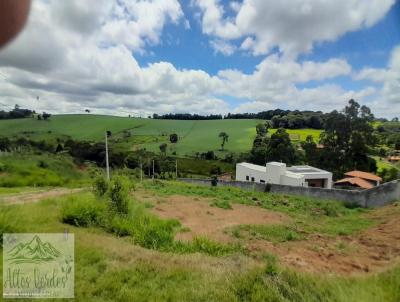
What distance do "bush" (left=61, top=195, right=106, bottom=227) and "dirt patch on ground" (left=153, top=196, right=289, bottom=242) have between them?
7.94ft

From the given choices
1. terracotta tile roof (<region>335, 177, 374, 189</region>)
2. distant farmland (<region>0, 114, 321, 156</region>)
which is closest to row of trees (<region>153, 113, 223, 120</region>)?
distant farmland (<region>0, 114, 321, 156</region>)

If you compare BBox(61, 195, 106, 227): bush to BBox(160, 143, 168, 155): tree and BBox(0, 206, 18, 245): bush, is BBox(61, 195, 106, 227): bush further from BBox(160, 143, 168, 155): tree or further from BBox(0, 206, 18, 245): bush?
BBox(160, 143, 168, 155): tree

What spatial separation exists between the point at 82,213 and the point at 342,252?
300 inches

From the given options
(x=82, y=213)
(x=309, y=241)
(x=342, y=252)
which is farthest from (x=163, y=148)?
(x=342, y=252)

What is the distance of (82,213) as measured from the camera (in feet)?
30.0

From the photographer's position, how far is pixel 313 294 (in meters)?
4.41

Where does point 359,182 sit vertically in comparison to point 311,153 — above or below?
below

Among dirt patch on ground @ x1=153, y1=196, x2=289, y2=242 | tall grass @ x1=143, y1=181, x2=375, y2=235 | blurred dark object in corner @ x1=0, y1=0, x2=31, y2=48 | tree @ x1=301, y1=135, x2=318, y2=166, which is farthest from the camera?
tree @ x1=301, y1=135, x2=318, y2=166

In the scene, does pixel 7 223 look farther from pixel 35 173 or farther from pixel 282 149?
pixel 282 149

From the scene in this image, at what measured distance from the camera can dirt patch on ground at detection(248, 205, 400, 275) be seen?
7652 mm
